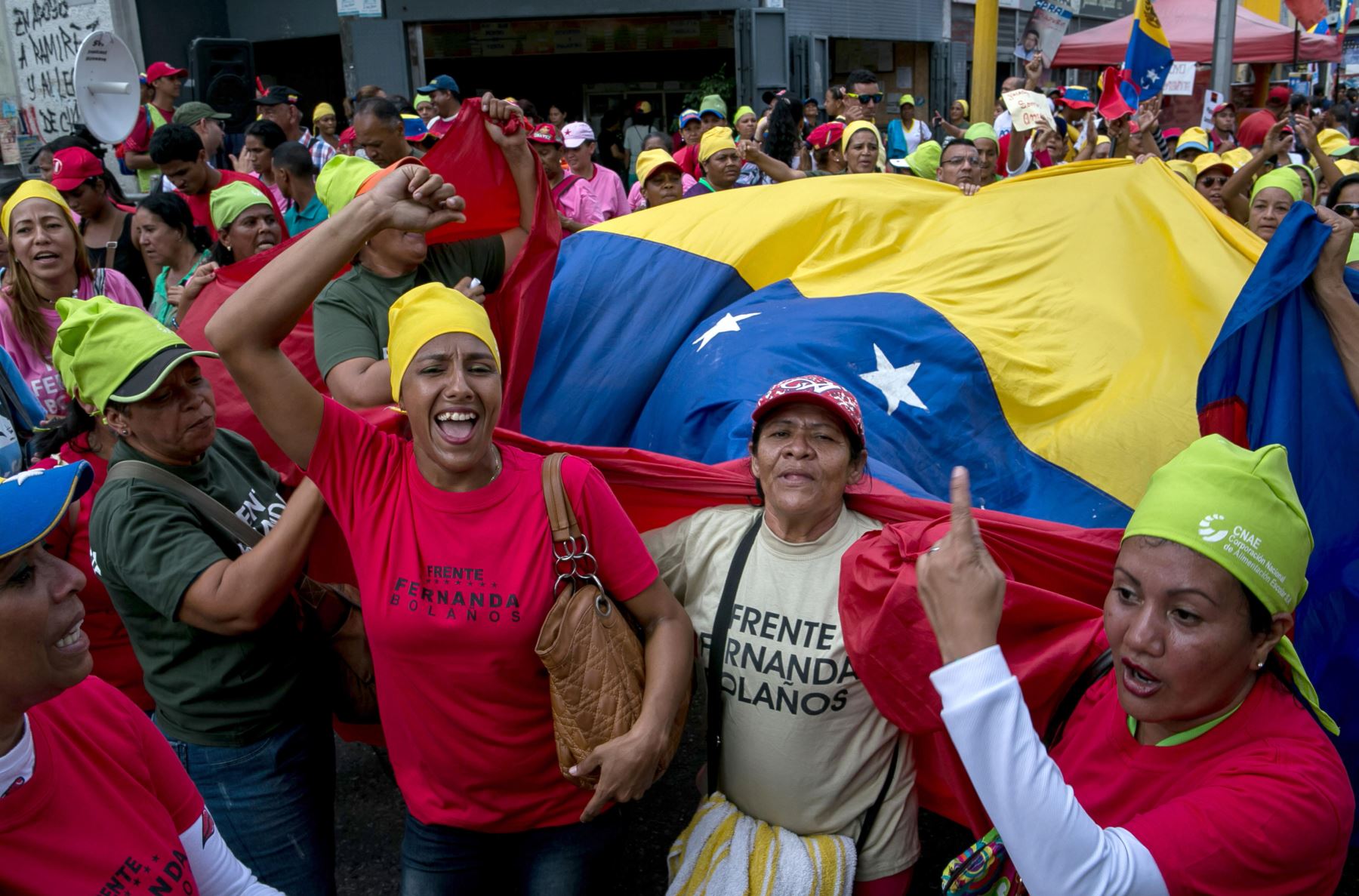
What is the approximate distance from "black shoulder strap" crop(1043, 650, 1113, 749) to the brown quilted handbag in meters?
0.77

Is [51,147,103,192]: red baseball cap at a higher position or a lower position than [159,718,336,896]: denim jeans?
higher

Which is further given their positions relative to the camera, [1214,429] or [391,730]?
[1214,429]

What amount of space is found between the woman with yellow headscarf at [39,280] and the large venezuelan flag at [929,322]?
2.00 meters

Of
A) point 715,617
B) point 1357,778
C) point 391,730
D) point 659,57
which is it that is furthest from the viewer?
point 659,57

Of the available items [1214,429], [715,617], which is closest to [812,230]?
[1214,429]

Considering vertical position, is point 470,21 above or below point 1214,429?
above

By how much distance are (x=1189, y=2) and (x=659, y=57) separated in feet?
30.6

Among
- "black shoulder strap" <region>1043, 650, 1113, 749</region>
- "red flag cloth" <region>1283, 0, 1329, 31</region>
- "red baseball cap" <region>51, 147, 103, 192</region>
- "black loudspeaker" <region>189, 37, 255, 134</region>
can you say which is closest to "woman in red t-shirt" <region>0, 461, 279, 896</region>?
"black shoulder strap" <region>1043, 650, 1113, 749</region>

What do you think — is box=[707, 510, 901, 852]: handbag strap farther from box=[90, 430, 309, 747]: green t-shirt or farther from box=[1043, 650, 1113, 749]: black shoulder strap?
box=[90, 430, 309, 747]: green t-shirt

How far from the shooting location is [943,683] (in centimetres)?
158

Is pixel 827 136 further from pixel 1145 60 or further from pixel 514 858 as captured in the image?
pixel 514 858

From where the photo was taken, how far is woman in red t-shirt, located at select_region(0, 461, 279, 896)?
60.2 inches

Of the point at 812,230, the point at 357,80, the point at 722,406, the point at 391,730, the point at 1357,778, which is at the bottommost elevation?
the point at 1357,778

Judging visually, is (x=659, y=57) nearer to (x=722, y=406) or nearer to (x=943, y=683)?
(x=722, y=406)
